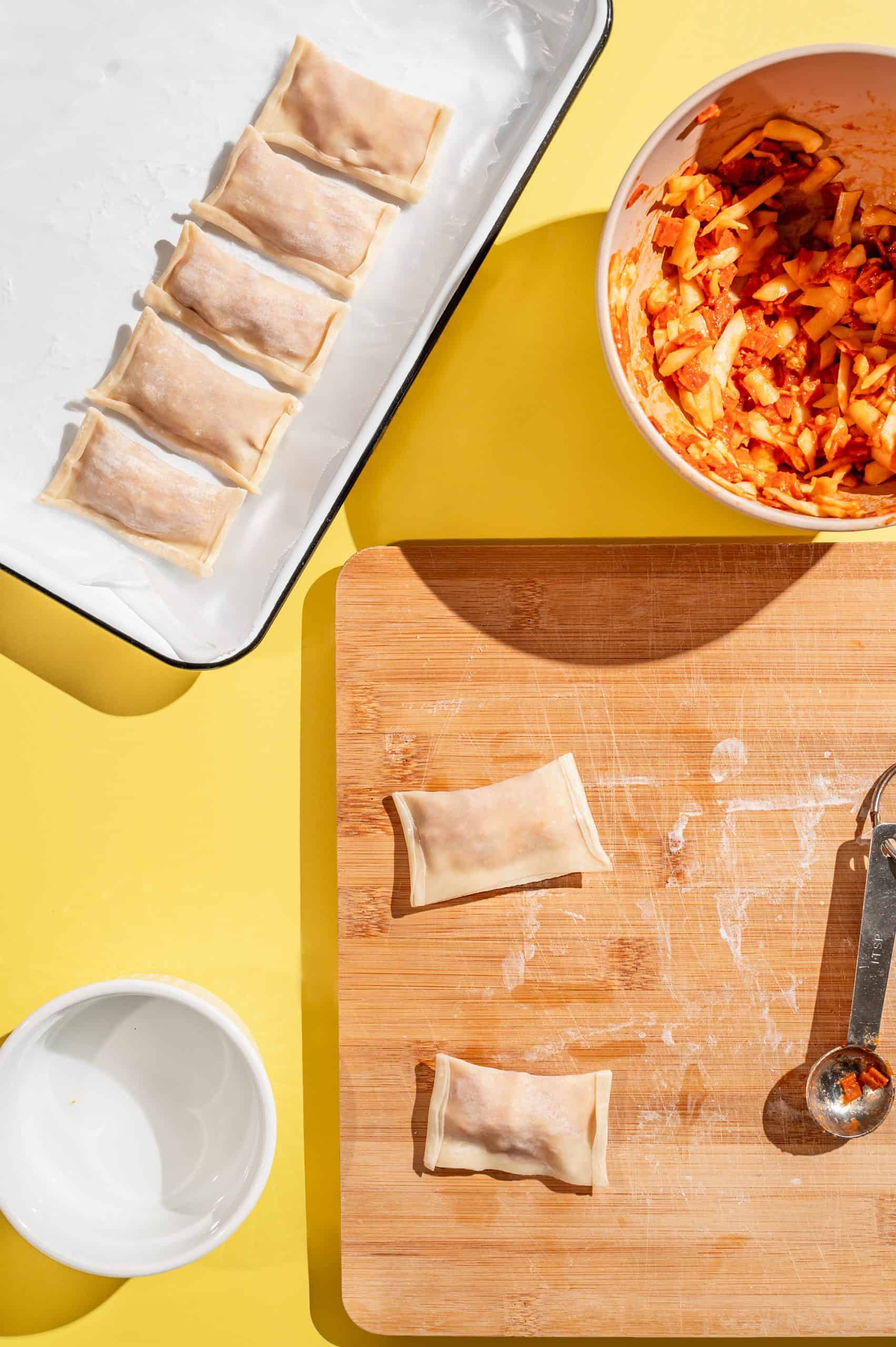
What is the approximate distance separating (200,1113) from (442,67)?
1.40m

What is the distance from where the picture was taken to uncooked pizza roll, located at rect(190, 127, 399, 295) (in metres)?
1.24

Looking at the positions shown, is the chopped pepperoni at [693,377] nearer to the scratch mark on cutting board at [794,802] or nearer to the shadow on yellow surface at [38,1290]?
the scratch mark on cutting board at [794,802]

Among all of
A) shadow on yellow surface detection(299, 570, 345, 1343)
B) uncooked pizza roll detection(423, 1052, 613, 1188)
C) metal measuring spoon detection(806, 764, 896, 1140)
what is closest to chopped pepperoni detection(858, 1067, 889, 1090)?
metal measuring spoon detection(806, 764, 896, 1140)

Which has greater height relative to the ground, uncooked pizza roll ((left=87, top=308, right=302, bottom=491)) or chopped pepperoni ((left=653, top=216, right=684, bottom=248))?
chopped pepperoni ((left=653, top=216, right=684, bottom=248))

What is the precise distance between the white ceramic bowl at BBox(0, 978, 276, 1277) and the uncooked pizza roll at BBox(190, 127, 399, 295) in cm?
95

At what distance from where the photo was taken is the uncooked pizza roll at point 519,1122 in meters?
1.21

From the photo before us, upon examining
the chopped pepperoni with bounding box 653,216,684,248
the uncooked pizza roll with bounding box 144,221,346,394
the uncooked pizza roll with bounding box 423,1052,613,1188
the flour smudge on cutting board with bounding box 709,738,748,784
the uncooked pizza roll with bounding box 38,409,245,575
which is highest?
the chopped pepperoni with bounding box 653,216,684,248

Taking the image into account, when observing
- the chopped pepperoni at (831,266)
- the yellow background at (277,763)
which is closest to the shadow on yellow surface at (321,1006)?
the yellow background at (277,763)

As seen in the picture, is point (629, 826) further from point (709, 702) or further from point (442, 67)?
point (442, 67)

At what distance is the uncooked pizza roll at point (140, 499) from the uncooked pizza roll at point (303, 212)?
31 centimetres

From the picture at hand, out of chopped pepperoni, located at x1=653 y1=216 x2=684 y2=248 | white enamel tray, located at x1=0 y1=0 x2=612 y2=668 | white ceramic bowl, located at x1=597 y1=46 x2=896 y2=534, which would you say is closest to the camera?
white ceramic bowl, located at x1=597 y1=46 x2=896 y2=534

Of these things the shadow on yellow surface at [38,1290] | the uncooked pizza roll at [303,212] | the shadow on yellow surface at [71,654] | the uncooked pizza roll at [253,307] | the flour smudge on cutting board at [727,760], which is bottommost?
the shadow on yellow surface at [38,1290]

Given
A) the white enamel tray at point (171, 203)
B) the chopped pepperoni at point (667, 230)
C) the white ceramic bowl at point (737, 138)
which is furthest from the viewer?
the white enamel tray at point (171, 203)

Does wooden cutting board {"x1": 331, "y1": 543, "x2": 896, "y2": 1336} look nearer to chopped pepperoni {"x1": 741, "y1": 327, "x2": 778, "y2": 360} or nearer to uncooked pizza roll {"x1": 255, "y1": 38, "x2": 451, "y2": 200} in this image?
chopped pepperoni {"x1": 741, "y1": 327, "x2": 778, "y2": 360}
